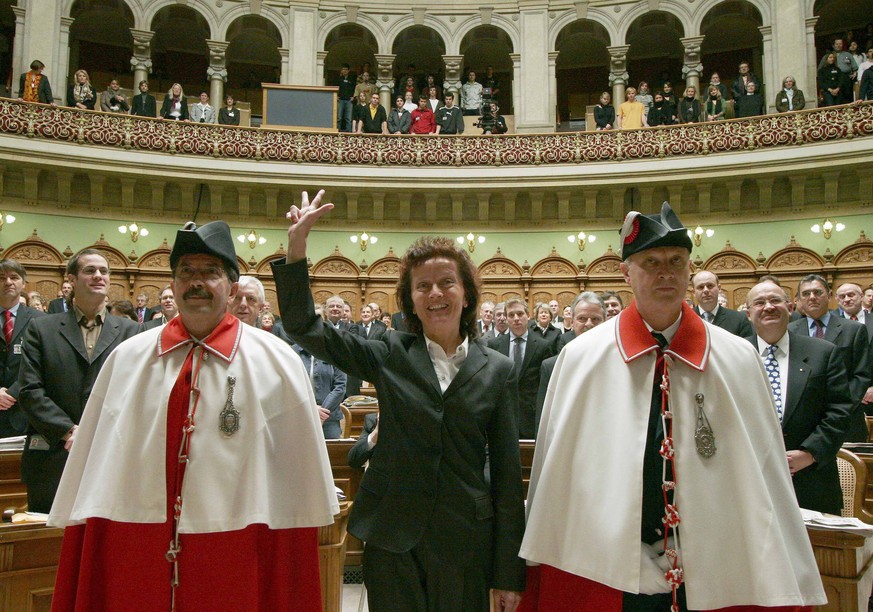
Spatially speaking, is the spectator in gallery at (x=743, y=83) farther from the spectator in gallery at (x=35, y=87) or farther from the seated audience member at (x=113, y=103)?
the spectator in gallery at (x=35, y=87)

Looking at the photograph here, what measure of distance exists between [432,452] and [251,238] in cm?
1203

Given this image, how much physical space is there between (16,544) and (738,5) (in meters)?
17.3

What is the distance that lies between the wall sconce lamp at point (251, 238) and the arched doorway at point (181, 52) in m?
5.30

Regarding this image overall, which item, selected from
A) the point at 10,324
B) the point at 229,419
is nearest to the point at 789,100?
the point at 10,324

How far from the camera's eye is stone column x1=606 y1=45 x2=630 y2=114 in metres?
15.1

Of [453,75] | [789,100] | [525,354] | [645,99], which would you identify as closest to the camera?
[525,354]

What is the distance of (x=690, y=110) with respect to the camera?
1299cm

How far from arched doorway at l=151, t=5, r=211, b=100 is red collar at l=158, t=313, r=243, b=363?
52.9ft

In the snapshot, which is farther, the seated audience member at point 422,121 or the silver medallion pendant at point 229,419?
the seated audience member at point 422,121

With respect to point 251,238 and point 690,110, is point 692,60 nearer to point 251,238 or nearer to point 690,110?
point 690,110

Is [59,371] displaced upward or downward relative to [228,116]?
downward

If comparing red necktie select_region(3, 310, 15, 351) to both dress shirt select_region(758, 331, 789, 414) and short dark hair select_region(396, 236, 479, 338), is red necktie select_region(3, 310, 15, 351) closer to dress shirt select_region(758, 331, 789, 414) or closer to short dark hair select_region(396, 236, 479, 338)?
short dark hair select_region(396, 236, 479, 338)

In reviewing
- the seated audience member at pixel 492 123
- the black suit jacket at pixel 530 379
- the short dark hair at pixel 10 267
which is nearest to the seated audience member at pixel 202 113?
the seated audience member at pixel 492 123

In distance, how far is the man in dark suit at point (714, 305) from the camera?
4.64m
